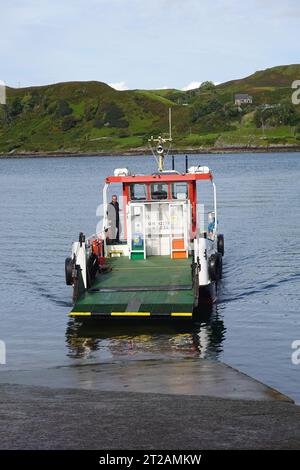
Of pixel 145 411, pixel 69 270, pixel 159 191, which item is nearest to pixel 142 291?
pixel 69 270

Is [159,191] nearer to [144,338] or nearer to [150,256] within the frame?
[150,256]

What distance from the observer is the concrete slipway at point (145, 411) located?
10.5 metres

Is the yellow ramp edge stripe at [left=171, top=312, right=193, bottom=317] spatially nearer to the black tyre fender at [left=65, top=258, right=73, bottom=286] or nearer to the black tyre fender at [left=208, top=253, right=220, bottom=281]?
the black tyre fender at [left=208, top=253, right=220, bottom=281]

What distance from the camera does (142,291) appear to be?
2230cm

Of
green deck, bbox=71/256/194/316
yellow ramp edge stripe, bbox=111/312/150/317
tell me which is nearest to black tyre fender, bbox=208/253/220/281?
green deck, bbox=71/256/194/316

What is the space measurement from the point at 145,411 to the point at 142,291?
1024cm

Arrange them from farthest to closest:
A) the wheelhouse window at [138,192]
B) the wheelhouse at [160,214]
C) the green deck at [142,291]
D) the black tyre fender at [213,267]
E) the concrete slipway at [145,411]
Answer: the wheelhouse window at [138,192]
the wheelhouse at [160,214]
the black tyre fender at [213,267]
the green deck at [142,291]
the concrete slipway at [145,411]

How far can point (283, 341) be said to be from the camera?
67.4ft

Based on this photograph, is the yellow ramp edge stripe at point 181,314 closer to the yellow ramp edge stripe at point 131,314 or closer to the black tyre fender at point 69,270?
the yellow ramp edge stripe at point 131,314

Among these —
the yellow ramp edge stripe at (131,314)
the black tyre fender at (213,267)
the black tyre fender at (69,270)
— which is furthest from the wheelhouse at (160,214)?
the yellow ramp edge stripe at (131,314)

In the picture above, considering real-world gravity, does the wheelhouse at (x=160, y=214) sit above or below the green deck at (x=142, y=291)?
above

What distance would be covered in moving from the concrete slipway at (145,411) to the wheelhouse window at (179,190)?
37.8 ft

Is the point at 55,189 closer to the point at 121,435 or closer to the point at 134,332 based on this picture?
the point at 134,332
